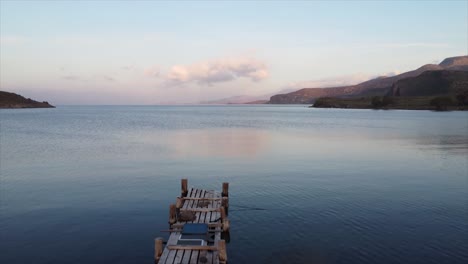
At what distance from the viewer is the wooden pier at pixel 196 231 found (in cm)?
1684

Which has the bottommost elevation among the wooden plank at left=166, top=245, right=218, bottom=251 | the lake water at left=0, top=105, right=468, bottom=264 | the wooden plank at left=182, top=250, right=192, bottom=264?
the lake water at left=0, top=105, right=468, bottom=264

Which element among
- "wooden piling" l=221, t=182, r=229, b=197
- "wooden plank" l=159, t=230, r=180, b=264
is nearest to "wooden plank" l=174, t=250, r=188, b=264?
"wooden plank" l=159, t=230, r=180, b=264

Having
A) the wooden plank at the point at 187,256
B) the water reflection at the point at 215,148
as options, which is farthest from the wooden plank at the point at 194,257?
the water reflection at the point at 215,148

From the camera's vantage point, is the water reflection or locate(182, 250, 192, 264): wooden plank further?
the water reflection

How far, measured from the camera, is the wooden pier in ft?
55.3

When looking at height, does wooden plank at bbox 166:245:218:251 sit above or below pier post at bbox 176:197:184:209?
below

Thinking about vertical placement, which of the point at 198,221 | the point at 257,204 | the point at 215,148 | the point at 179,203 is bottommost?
the point at 257,204

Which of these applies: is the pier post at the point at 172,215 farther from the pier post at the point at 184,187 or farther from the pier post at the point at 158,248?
the pier post at the point at 184,187

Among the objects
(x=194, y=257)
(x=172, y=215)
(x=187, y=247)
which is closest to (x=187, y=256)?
(x=194, y=257)

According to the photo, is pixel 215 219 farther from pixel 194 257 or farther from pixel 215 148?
pixel 215 148

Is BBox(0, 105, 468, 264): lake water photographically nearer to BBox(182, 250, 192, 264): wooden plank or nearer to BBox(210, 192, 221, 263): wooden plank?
BBox(210, 192, 221, 263): wooden plank

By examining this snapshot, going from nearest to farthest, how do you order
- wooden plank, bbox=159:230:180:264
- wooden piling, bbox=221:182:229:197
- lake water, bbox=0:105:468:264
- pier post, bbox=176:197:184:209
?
wooden plank, bbox=159:230:180:264 < lake water, bbox=0:105:468:264 < pier post, bbox=176:197:184:209 < wooden piling, bbox=221:182:229:197

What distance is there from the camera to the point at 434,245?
20.2 metres

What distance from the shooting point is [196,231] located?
64.9ft
